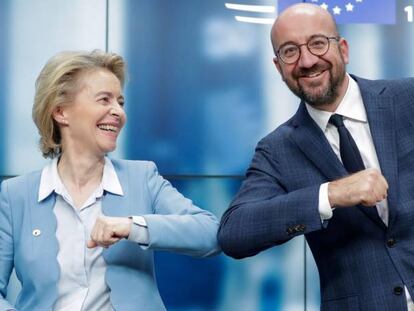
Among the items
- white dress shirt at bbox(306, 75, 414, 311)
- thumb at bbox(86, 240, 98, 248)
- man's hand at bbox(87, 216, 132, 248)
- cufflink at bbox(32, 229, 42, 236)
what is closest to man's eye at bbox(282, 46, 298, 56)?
white dress shirt at bbox(306, 75, 414, 311)

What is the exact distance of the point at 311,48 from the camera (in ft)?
6.31

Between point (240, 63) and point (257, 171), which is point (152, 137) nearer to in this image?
point (240, 63)

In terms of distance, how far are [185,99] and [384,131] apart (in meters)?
1.26

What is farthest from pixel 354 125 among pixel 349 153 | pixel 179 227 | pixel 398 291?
pixel 179 227

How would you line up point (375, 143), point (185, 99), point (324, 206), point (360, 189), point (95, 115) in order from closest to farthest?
point (360, 189) < point (324, 206) < point (375, 143) < point (95, 115) < point (185, 99)

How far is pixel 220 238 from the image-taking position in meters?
1.91

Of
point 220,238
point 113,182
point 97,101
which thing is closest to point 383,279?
point 220,238

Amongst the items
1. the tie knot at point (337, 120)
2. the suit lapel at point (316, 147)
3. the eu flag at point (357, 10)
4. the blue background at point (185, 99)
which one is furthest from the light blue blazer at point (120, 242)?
the eu flag at point (357, 10)

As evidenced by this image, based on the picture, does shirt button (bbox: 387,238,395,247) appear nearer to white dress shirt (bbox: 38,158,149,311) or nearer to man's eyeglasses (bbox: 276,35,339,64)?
man's eyeglasses (bbox: 276,35,339,64)

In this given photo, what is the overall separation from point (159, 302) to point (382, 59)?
1661mm

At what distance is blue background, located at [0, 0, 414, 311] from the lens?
293cm

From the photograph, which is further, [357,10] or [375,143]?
[357,10]

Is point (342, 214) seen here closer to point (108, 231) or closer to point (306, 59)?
point (306, 59)

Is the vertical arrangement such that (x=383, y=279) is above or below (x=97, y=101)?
below
